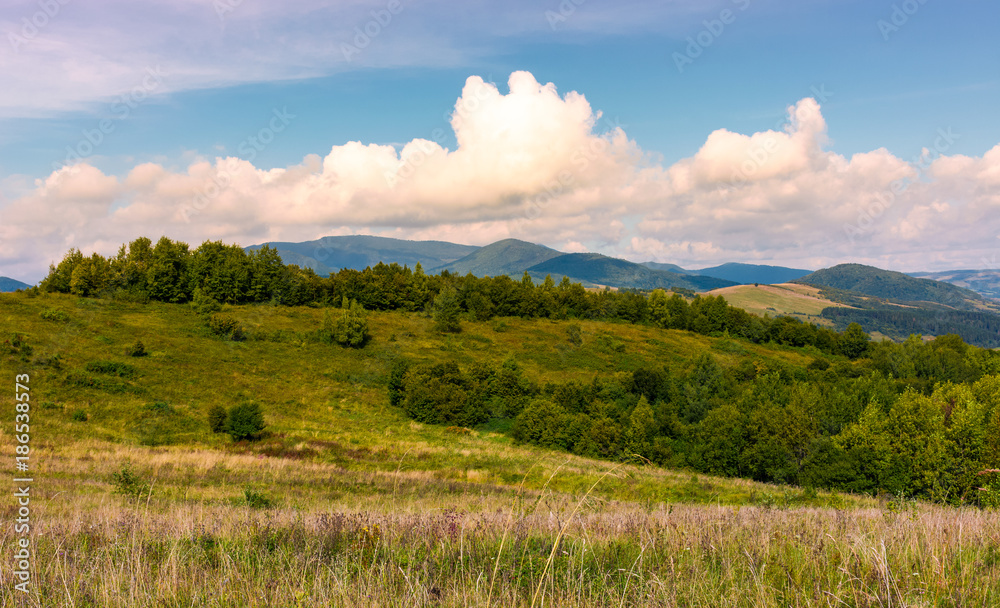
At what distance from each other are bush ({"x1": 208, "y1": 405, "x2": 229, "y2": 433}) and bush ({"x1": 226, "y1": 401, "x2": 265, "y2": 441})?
907mm

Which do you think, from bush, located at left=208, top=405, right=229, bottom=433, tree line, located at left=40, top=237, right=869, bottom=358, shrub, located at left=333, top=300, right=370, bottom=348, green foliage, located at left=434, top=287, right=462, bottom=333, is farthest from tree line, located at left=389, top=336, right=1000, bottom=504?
tree line, located at left=40, top=237, right=869, bottom=358

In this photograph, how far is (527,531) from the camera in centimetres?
580

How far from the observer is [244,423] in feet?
112

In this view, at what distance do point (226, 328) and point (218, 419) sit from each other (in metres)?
30.9

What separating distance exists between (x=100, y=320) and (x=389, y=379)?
3693 cm

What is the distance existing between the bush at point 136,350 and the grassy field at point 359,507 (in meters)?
1.12

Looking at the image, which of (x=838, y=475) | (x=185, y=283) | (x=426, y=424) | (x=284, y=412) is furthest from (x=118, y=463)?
(x=185, y=283)

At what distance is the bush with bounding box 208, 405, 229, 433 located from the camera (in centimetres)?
3541

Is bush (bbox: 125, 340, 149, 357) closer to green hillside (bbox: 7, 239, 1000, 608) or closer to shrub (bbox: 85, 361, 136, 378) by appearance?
green hillside (bbox: 7, 239, 1000, 608)

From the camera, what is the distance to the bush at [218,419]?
35.4 metres

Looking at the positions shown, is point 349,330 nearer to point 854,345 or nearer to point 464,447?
point 464,447

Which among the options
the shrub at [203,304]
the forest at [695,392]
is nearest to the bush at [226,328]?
the shrub at [203,304]

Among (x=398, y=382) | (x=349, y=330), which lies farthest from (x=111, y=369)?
(x=349, y=330)

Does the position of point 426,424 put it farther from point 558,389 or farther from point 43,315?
point 43,315
